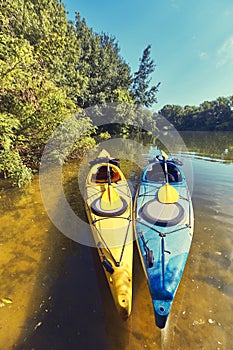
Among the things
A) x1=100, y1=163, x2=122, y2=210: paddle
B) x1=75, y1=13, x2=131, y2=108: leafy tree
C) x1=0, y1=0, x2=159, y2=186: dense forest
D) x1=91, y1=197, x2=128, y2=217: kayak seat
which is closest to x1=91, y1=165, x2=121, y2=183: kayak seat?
x1=100, y1=163, x2=122, y2=210: paddle

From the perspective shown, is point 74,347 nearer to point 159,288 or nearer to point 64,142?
point 159,288

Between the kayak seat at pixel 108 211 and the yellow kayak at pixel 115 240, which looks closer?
the yellow kayak at pixel 115 240

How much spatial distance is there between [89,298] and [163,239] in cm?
160

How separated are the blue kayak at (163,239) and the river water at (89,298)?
525 millimetres

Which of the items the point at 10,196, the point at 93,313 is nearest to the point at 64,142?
the point at 10,196

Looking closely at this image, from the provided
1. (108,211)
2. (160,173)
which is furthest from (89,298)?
(160,173)

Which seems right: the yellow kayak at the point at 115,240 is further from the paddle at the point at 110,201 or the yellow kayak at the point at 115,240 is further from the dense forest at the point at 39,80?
the dense forest at the point at 39,80

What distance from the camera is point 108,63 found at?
23203mm

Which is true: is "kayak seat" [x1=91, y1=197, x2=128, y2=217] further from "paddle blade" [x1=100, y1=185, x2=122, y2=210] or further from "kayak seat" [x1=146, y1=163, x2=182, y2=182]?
"kayak seat" [x1=146, y1=163, x2=182, y2=182]

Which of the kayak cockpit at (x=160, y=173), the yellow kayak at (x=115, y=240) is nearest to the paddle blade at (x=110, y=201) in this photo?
the yellow kayak at (x=115, y=240)

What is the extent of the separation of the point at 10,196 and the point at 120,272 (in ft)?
18.3

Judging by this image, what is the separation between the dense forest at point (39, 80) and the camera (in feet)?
17.5

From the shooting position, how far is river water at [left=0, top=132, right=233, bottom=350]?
231cm

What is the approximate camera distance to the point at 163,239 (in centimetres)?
304
